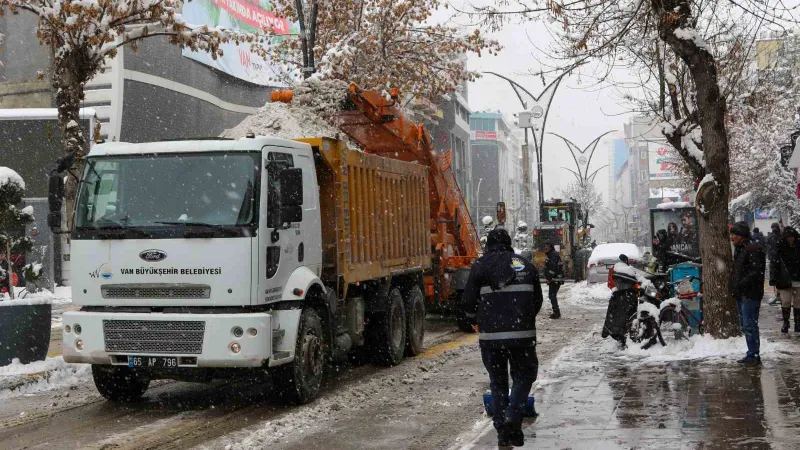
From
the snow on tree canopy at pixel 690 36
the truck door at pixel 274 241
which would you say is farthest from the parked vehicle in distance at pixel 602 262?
the truck door at pixel 274 241

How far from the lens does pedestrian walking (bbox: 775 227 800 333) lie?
16.6m

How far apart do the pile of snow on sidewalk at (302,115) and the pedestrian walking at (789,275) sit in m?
7.66

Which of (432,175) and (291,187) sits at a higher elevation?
(432,175)

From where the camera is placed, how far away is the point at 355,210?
12148 millimetres

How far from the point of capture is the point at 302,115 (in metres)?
14.1

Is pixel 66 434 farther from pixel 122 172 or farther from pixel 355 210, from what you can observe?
pixel 355 210

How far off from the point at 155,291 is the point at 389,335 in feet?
14.3

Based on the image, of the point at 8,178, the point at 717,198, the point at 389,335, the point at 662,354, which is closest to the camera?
the point at 8,178

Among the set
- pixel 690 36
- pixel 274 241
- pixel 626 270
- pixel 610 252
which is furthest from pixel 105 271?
pixel 610 252

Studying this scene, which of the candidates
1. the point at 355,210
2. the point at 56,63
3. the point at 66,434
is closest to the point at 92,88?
the point at 56,63

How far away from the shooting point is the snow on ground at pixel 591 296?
27.4m

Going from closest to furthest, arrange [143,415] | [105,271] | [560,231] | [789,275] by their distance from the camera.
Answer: [105,271]
[143,415]
[789,275]
[560,231]

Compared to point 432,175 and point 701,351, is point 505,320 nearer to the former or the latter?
point 701,351

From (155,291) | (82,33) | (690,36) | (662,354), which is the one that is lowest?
(662,354)
